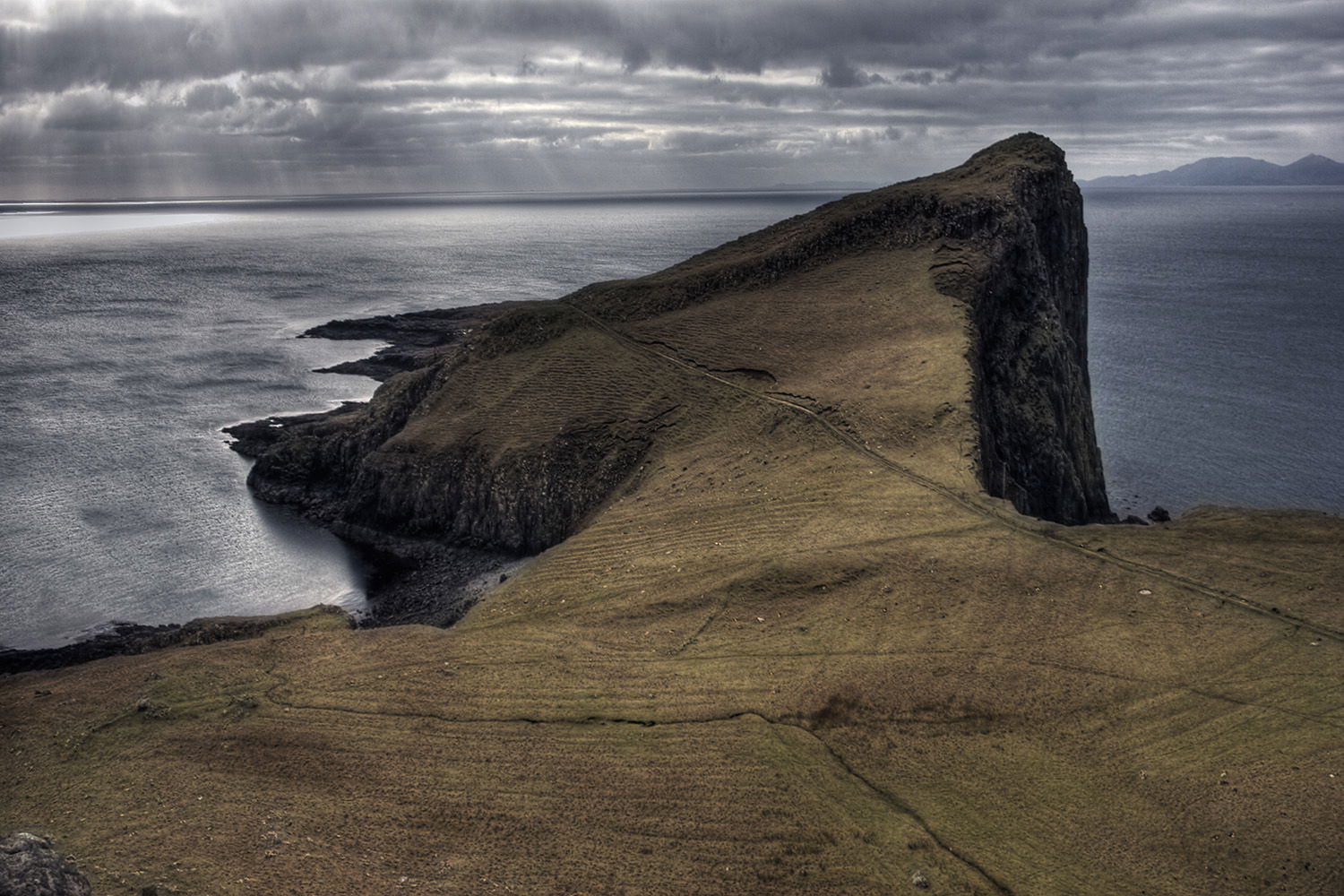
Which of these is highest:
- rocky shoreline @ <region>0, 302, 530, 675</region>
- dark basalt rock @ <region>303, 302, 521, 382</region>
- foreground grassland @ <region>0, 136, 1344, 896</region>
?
dark basalt rock @ <region>303, 302, 521, 382</region>

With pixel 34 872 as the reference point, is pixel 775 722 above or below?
below

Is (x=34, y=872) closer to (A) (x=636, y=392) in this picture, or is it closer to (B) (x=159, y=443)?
(A) (x=636, y=392)

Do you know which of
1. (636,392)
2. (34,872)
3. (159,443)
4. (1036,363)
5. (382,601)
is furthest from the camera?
(159,443)

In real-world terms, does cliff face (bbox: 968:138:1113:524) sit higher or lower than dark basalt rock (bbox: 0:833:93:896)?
higher

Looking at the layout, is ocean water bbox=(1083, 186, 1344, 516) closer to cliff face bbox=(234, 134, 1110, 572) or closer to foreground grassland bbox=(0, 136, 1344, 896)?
cliff face bbox=(234, 134, 1110, 572)

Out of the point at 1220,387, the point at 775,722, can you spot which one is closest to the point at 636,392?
the point at 775,722

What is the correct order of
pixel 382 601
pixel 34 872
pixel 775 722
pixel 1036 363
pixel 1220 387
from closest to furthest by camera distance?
pixel 34 872 → pixel 775 722 → pixel 382 601 → pixel 1036 363 → pixel 1220 387

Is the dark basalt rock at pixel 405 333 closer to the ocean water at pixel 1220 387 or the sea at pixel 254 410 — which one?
the sea at pixel 254 410

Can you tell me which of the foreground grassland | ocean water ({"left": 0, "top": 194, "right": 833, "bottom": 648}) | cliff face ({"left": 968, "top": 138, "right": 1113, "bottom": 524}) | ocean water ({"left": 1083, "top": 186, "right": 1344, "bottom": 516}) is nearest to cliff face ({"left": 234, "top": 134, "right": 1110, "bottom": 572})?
cliff face ({"left": 968, "top": 138, "right": 1113, "bottom": 524})
